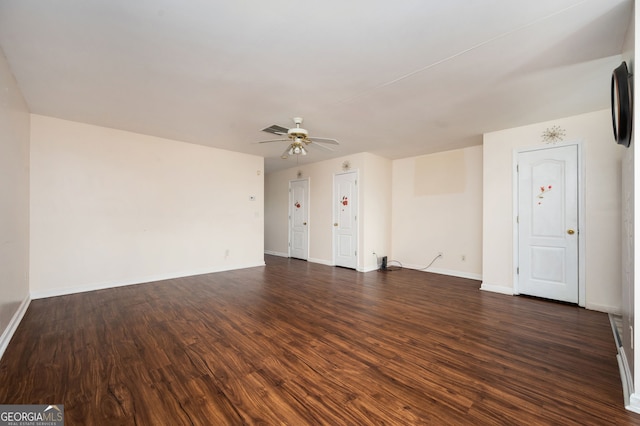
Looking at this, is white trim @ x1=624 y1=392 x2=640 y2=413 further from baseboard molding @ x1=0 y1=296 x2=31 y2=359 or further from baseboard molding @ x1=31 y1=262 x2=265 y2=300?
baseboard molding @ x1=31 y1=262 x2=265 y2=300

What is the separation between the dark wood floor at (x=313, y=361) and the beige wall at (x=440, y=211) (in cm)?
158

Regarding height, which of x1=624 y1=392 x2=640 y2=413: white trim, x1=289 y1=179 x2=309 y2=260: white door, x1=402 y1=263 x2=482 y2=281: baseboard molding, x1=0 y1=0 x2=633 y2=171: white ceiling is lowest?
x1=402 y1=263 x2=482 y2=281: baseboard molding

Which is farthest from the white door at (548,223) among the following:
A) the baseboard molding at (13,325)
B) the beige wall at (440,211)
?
the baseboard molding at (13,325)

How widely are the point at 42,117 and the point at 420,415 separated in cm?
556

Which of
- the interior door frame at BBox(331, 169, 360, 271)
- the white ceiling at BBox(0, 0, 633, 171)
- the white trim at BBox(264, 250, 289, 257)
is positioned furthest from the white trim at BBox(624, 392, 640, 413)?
the white trim at BBox(264, 250, 289, 257)

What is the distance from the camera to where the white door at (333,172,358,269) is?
5.84 m

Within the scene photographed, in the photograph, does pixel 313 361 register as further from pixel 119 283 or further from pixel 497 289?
pixel 119 283

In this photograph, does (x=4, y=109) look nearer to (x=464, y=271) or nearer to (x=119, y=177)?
(x=119, y=177)

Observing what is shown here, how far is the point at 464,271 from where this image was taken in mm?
5207

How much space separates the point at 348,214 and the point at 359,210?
0.34 metres

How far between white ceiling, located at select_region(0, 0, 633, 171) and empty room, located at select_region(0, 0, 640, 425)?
23 mm

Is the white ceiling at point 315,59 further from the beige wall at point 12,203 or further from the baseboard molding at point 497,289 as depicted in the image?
the baseboard molding at point 497,289

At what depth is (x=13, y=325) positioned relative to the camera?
105 inches

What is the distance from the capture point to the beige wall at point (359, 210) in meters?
5.71
